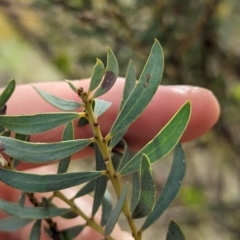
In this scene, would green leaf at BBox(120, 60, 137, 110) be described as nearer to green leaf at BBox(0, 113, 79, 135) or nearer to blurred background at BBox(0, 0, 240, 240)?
green leaf at BBox(0, 113, 79, 135)

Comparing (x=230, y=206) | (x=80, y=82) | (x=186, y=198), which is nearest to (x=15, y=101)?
(x=80, y=82)

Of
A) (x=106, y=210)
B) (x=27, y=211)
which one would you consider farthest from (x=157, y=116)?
(x=27, y=211)

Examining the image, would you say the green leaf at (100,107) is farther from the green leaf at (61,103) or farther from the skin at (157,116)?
the skin at (157,116)

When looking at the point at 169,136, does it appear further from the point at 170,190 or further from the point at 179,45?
the point at 179,45

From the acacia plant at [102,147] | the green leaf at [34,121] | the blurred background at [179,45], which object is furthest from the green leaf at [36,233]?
the blurred background at [179,45]

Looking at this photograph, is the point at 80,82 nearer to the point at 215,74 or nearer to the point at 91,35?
the point at 91,35

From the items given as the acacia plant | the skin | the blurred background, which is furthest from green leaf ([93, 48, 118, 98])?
the blurred background
